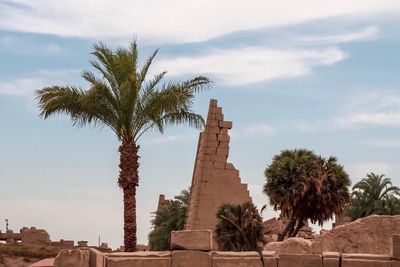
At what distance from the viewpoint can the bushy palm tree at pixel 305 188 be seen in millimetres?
37938

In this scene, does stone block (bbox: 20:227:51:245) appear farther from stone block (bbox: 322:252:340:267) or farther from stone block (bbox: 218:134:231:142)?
stone block (bbox: 322:252:340:267)

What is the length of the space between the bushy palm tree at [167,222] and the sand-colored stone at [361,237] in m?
23.2

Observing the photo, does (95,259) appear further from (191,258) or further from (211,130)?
(211,130)

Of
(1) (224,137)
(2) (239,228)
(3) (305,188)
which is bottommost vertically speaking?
(2) (239,228)

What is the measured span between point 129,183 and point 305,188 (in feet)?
34.9

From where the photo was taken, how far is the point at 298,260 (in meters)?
16.1

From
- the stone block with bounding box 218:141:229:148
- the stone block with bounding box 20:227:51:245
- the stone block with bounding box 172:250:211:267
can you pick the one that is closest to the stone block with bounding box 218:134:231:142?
the stone block with bounding box 218:141:229:148

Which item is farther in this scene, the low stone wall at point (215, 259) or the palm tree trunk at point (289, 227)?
the palm tree trunk at point (289, 227)

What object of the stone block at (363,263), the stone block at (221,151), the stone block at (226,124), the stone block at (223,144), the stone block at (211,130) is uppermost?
the stone block at (226,124)

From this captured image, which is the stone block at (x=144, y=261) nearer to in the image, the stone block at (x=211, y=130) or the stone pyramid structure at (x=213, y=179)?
the stone pyramid structure at (x=213, y=179)

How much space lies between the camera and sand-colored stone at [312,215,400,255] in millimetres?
21141

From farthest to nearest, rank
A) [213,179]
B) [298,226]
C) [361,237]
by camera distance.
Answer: [213,179]
[298,226]
[361,237]

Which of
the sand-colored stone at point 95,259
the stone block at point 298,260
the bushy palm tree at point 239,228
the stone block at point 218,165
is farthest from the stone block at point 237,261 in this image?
the stone block at point 218,165

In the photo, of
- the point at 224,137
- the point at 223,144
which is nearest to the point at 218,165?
the point at 223,144
